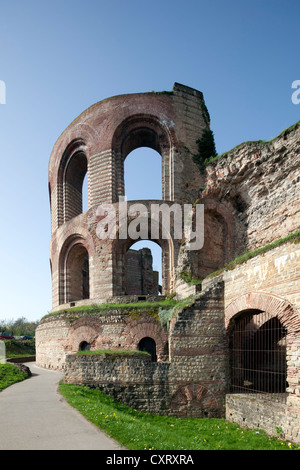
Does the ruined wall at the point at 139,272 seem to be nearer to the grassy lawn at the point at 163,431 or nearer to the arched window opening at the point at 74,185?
the arched window opening at the point at 74,185

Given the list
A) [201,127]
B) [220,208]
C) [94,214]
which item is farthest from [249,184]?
[94,214]

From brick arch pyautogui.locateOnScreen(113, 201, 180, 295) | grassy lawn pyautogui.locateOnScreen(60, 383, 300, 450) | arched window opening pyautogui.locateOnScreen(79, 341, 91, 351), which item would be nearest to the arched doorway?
brick arch pyautogui.locateOnScreen(113, 201, 180, 295)

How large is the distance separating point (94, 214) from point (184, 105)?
7448 millimetres

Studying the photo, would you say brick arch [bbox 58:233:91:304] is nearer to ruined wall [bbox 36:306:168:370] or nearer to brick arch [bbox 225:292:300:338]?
ruined wall [bbox 36:306:168:370]

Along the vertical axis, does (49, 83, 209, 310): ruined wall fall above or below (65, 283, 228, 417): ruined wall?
above

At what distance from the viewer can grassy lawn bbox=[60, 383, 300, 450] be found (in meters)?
5.54

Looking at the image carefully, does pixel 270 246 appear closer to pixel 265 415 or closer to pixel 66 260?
pixel 265 415

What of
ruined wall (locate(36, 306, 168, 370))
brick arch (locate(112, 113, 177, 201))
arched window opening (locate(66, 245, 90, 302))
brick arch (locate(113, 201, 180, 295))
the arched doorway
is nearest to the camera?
ruined wall (locate(36, 306, 168, 370))

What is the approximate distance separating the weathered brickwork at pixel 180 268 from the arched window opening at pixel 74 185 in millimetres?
67

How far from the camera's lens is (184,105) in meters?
18.1

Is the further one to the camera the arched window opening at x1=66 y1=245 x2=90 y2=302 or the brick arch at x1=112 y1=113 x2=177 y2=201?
the arched window opening at x1=66 y1=245 x2=90 y2=302

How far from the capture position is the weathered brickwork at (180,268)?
838cm

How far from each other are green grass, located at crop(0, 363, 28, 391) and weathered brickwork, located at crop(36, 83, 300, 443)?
6.06 ft

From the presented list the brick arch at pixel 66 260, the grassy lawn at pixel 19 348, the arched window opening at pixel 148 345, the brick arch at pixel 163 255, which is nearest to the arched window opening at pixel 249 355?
the arched window opening at pixel 148 345
